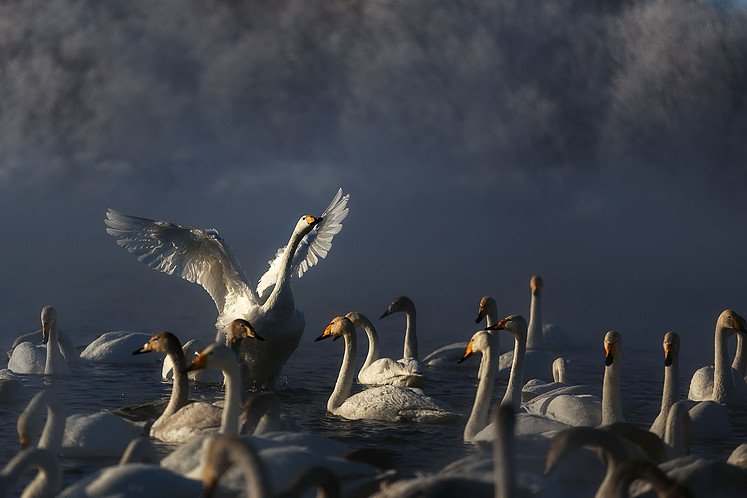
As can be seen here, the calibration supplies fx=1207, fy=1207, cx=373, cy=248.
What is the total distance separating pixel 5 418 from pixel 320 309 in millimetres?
10602

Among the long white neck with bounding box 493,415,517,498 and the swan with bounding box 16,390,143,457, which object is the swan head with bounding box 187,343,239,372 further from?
the long white neck with bounding box 493,415,517,498

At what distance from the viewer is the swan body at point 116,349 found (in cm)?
1309

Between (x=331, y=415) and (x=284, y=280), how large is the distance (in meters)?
2.09

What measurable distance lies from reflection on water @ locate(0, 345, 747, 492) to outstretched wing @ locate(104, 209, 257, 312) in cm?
116

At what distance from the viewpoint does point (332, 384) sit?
1249 centimetres

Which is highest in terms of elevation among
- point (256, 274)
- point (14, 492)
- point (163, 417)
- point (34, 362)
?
point (256, 274)

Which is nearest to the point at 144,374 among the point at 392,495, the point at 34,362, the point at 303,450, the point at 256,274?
the point at 34,362

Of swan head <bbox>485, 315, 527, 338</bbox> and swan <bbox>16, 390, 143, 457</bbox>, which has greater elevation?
swan head <bbox>485, 315, 527, 338</bbox>

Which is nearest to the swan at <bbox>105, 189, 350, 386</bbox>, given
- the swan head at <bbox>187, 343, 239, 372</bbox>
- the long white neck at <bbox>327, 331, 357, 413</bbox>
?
the long white neck at <bbox>327, 331, 357, 413</bbox>

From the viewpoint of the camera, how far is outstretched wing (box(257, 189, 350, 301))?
42.9 ft

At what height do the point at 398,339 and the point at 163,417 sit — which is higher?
the point at 398,339

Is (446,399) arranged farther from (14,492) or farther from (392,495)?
(392,495)

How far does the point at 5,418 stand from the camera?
970cm

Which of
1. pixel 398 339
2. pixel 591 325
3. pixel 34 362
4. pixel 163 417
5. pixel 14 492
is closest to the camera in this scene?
pixel 14 492
